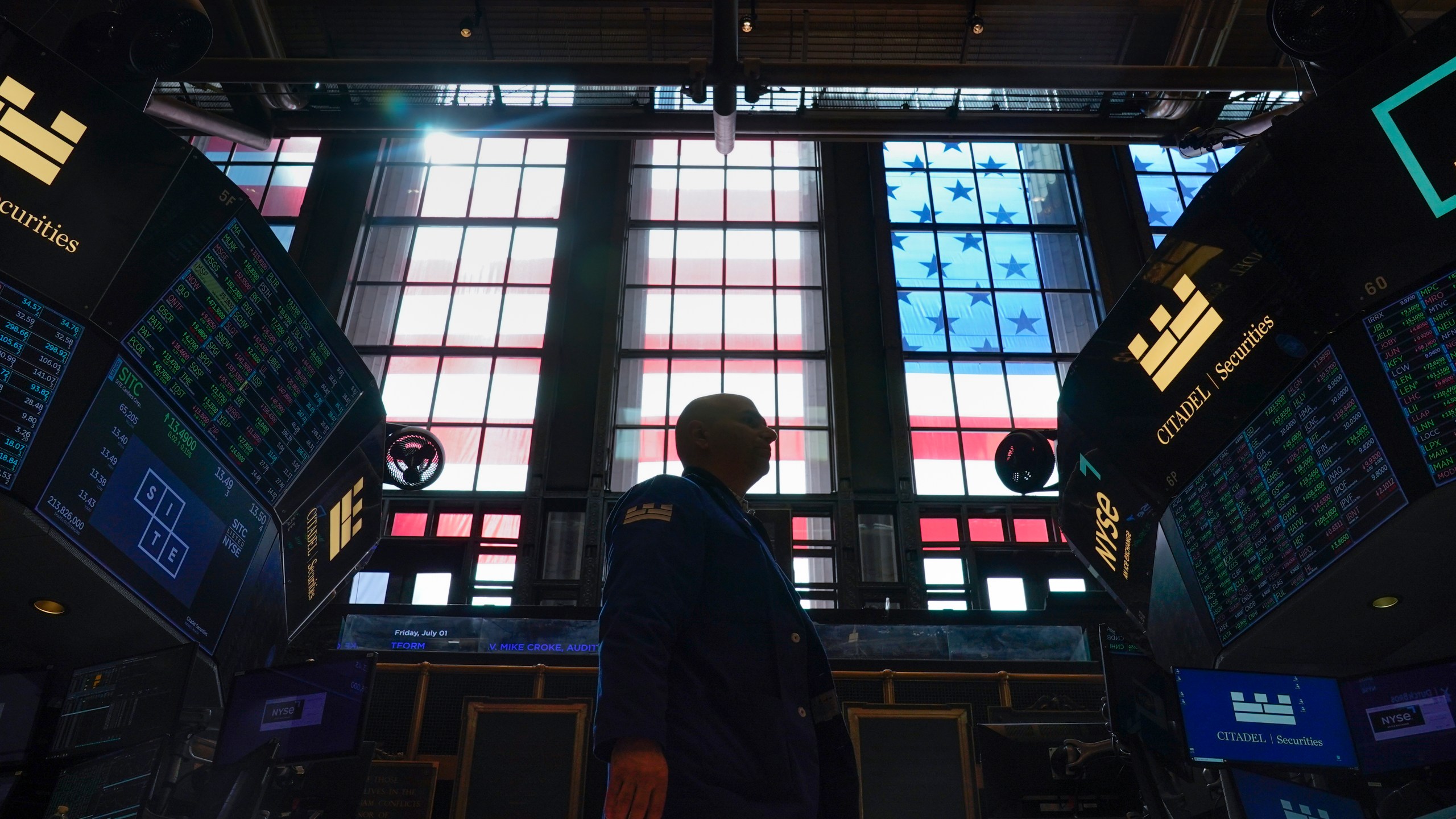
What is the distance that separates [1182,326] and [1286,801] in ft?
7.24

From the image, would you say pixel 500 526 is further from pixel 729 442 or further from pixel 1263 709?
pixel 729 442

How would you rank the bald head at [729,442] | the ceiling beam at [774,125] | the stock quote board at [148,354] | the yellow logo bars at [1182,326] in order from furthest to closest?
1. the ceiling beam at [774,125]
2. the yellow logo bars at [1182,326]
3. the stock quote board at [148,354]
4. the bald head at [729,442]

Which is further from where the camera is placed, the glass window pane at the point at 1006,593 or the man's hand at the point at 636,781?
the glass window pane at the point at 1006,593

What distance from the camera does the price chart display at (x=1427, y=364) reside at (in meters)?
3.49

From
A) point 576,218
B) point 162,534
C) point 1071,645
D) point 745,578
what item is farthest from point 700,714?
point 576,218

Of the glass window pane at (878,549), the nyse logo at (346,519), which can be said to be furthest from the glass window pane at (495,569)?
the nyse logo at (346,519)

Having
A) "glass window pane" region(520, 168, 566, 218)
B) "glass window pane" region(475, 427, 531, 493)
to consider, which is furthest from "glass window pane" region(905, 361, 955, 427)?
"glass window pane" region(520, 168, 566, 218)

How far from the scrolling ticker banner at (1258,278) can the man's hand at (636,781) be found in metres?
3.49

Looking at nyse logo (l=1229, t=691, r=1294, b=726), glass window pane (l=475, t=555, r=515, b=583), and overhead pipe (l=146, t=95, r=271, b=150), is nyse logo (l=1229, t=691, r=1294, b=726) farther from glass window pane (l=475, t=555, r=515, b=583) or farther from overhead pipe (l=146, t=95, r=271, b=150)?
overhead pipe (l=146, t=95, r=271, b=150)

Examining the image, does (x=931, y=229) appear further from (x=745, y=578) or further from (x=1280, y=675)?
(x=745, y=578)

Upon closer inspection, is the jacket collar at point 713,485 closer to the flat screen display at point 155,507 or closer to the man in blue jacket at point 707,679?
the man in blue jacket at point 707,679

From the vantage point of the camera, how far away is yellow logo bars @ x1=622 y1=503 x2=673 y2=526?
2.18 m

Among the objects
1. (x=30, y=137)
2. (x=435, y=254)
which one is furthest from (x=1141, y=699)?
(x=435, y=254)

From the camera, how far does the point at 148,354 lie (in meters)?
3.76
